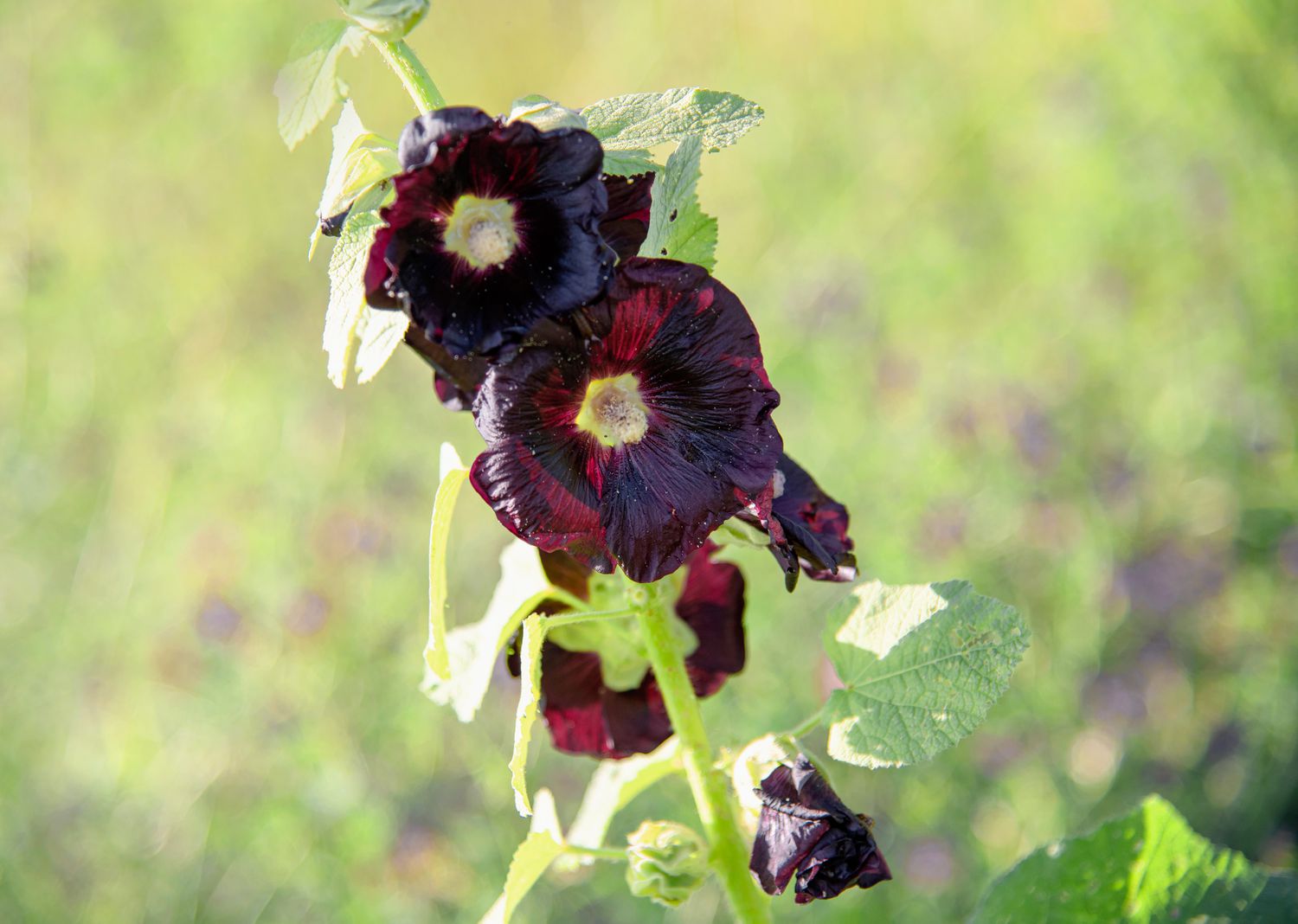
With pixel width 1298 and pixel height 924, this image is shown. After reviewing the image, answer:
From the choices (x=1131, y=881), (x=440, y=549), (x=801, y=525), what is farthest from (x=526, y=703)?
(x=1131, y=881)

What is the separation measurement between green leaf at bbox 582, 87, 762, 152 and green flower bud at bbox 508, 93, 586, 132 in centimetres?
3

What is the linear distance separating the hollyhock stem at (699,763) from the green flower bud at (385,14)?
0.39 m

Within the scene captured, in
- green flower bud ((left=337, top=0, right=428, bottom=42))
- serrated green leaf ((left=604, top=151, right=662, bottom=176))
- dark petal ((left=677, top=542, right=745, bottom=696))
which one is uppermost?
green flower bud ((left=337, top=0, right=428, bottom=42))

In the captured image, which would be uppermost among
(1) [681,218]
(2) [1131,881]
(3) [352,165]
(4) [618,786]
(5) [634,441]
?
(3) [352,165]

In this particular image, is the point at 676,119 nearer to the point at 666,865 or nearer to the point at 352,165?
the point at 352,165

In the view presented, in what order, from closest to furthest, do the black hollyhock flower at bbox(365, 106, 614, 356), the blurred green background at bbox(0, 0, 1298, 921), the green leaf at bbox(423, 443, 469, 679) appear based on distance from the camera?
the black hollyhock flower at bbox(365, 106, 614, 356) → the green leaf at bbox(423, 443, 469, 679) → the blurred green background at bbox(0, 0, 1298, 921)

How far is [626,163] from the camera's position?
70 centimetres

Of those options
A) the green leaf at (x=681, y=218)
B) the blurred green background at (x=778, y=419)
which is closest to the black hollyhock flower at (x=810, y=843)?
the green leaf at (x=681, y=218)

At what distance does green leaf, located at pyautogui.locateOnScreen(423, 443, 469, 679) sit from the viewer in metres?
0.73

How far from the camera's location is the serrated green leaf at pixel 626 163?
69 cm

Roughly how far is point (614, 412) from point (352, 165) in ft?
0.73

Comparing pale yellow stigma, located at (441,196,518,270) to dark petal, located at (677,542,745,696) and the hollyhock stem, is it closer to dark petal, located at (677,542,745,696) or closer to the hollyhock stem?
the hollyhock stem

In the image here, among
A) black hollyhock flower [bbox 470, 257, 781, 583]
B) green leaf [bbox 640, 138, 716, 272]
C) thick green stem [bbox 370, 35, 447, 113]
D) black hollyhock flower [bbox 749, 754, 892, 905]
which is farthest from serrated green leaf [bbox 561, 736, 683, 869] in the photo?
thick green stem [bbox 370, 35, 447, 113]

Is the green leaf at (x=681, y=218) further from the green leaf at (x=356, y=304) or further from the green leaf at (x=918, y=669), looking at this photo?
the green leaf at (x=918, y=669)
